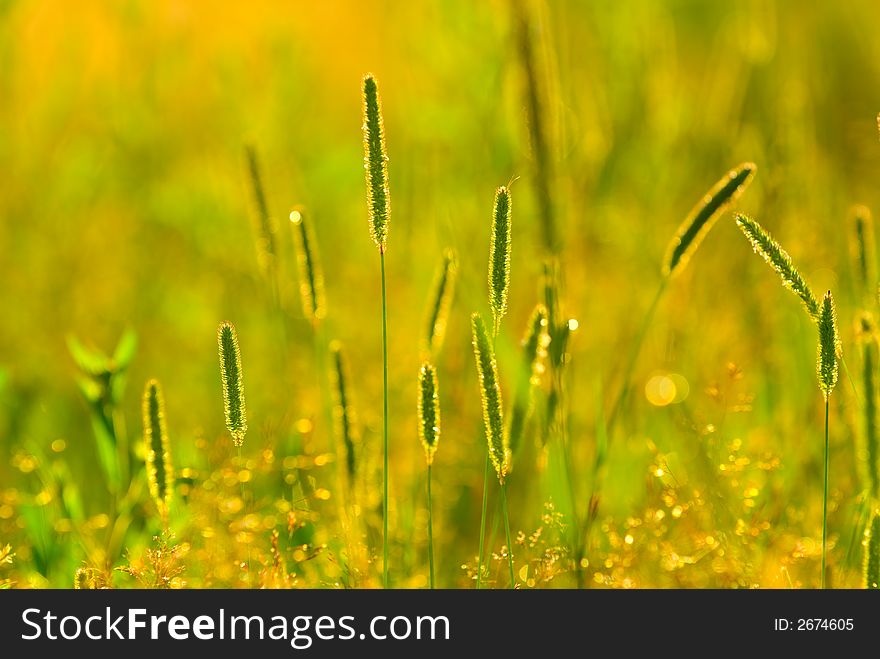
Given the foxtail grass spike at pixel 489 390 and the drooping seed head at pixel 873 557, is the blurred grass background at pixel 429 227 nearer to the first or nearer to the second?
the drooping seed head at pixel 873 557

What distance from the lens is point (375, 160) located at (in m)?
0.85

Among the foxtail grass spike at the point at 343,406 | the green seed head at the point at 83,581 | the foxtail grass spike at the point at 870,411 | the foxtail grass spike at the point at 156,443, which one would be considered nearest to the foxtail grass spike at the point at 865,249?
the foxtail grass spike at the point at 870,411

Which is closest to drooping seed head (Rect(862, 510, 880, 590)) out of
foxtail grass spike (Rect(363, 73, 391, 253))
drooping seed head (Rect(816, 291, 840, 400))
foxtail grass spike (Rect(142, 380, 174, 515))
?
drooping seed head (Rect(816, 291, 840, 400))

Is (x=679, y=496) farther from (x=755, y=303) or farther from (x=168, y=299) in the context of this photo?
(x=168, y=299)

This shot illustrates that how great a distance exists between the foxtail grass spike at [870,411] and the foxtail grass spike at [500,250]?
14.4 inches

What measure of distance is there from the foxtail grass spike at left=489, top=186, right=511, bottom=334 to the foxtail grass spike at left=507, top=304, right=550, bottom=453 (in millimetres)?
127

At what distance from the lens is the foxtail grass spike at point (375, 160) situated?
32.4 inches

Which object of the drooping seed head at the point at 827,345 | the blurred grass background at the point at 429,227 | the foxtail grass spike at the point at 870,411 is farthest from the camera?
the blurred grass background at the point at 429,227

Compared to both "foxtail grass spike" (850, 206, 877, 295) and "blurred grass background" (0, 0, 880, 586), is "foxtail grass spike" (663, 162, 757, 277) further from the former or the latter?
"blurred grass background" (0, 0, 880, 586)

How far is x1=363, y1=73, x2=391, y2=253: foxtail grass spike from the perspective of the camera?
82 cm

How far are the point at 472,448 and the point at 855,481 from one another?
564 millimetres

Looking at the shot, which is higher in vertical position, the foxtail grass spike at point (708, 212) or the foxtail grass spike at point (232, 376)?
the foxtail grass spike at point (708, 212)
